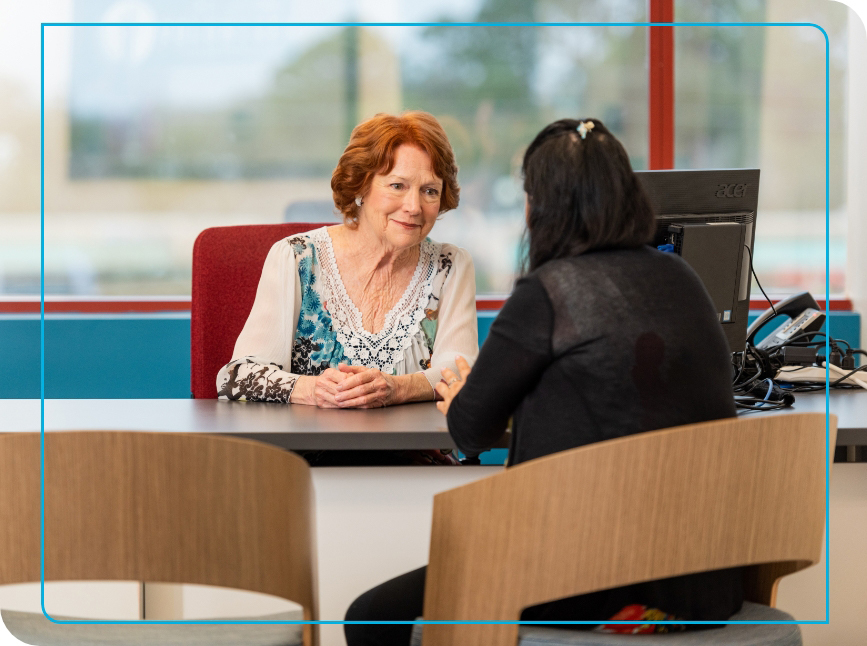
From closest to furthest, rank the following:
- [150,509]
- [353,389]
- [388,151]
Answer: [150,509] < [353,389] < [388,151]

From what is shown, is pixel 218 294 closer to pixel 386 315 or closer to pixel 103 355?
pixel 386 315

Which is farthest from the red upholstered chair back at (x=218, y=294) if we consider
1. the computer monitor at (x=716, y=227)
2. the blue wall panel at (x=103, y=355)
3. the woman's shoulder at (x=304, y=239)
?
the blue wall panel at (x=103, y=355)

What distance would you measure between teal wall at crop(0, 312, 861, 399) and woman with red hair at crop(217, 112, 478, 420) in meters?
1.37

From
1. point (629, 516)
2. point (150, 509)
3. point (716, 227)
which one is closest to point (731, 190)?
point (716, 227)

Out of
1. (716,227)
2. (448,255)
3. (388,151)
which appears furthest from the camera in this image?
(448,255)

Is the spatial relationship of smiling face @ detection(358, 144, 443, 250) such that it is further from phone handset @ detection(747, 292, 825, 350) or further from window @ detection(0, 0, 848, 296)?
window @ detection(0, 0, 848, 296)

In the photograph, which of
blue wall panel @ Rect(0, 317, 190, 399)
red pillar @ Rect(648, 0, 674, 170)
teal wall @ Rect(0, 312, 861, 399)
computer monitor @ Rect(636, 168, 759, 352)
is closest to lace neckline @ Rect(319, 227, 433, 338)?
computer monitor @ Rect(636, 168, 759, 352)

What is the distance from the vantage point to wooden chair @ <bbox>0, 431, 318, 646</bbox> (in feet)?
3.05

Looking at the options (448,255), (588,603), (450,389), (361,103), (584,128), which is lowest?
(588,603)

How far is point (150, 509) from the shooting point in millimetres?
936

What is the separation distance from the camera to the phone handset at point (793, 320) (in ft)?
6.21

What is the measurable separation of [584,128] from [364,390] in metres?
0.64

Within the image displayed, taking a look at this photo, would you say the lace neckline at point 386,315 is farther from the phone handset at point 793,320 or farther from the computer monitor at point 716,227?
the phone handset at point 793,320

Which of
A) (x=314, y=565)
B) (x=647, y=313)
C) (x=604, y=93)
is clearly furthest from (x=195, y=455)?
(x=604, y=93)
